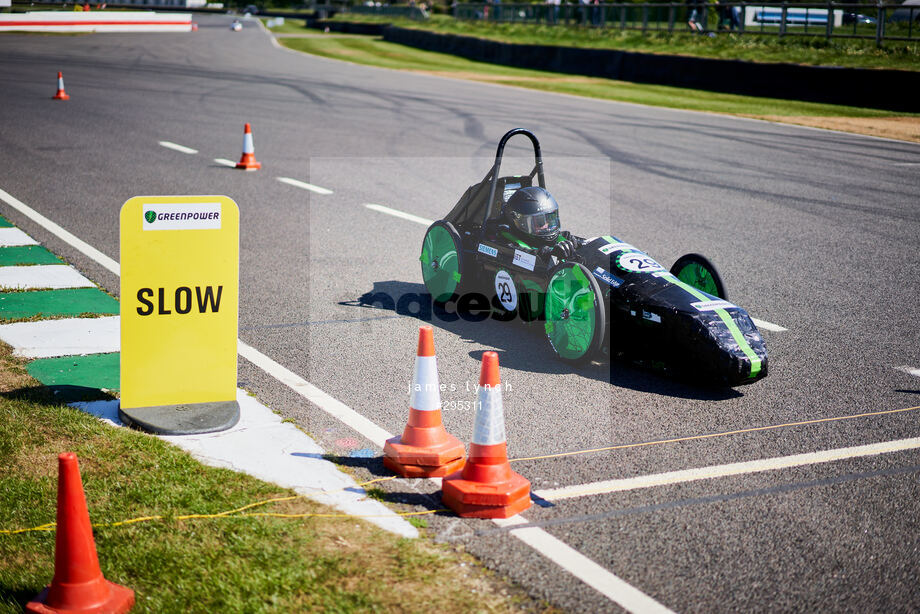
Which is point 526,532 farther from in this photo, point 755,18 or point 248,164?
point 755,18

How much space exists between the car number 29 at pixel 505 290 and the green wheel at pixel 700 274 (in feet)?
4.19

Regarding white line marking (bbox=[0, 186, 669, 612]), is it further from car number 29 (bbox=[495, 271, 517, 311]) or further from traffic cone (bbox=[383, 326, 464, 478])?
car number 29 (bbox=[495, 271, 517, 311])

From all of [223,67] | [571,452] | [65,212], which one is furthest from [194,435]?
[223,67]

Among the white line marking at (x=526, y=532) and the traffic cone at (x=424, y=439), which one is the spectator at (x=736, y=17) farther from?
the traffic cone at (x=424, y=439)

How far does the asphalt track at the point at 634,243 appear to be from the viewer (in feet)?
14.1

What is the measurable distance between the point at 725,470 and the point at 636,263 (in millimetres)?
1952

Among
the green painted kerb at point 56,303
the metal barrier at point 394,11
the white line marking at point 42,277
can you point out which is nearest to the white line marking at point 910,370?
the green painted kerb at point 56,303

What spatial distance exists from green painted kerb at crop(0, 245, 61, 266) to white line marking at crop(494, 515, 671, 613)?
20.7 ft

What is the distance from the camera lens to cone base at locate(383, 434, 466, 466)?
482 centimetres

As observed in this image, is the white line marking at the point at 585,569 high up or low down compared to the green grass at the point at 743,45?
down

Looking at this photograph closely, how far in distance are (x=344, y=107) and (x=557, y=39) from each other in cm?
1836

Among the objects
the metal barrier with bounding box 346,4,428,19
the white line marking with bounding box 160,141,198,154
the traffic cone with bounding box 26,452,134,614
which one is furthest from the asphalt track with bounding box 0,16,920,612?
the metal barrier with bounding box 346,4,428,19

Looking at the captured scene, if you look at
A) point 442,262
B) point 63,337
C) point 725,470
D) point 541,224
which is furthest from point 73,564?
point 442,262

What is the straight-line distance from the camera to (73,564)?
3545mm
